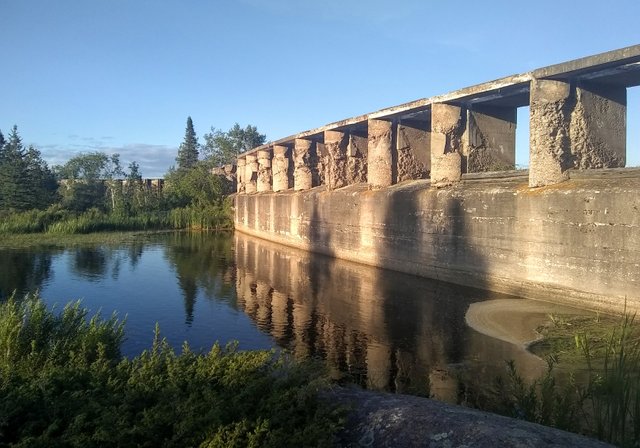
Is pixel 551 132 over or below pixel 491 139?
below

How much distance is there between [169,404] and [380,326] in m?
6.35

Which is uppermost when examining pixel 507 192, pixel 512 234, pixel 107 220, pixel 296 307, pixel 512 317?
pixel 507 192

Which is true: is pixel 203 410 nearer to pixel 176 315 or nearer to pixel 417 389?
pixel 417 389

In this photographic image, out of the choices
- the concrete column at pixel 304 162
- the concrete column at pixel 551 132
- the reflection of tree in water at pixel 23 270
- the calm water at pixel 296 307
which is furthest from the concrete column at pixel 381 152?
the reflection of tree in water at pixel 23 270

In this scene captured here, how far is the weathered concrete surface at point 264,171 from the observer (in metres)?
30.2

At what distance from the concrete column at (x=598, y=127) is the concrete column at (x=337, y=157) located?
10464 millimetres

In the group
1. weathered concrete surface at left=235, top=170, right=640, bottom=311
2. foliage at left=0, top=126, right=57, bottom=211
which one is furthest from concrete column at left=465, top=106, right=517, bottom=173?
foliage at left=0, top=126, right=57, bottom=211

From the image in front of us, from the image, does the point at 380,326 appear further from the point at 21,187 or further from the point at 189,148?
the point at 189,148

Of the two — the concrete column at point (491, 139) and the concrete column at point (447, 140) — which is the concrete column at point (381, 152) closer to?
the concrete column at point (447, 140)

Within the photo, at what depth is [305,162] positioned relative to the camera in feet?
78.4

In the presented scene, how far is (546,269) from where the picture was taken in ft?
35.2

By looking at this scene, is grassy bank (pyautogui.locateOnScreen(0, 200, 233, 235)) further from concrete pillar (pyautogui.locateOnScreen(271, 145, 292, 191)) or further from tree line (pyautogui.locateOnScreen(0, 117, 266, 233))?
concrete pillar (pyautogui.locateOnScreen(271, 145, 292, 191))

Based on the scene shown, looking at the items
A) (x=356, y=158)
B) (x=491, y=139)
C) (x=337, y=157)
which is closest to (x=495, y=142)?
(x=491, y=139)

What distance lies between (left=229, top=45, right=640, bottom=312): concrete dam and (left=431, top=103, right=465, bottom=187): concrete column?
3 centimetres
